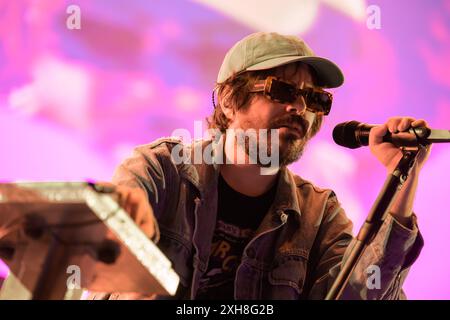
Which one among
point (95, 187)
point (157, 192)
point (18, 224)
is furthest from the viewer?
point (157, 192)

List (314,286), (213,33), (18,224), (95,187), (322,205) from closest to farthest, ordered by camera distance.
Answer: (95,187), (18,224), (314,286), (322,205), (213,33)

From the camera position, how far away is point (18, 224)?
0.87 m

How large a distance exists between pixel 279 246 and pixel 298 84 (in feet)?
1.93

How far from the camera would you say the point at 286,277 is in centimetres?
182

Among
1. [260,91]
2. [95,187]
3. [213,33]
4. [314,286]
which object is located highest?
[213,33]

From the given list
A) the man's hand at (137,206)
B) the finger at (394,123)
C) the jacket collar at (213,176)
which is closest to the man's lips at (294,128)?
the jacket collar at (213,176)

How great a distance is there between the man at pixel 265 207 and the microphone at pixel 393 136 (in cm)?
22

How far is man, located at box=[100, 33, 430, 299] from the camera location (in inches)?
66.1

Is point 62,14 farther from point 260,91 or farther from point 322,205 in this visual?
point 322,205

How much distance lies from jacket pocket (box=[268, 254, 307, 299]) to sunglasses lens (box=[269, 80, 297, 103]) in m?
0.55

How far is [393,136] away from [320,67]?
688 mm

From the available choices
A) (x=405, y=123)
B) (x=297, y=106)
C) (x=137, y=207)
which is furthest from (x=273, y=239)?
(x=137, y=207)

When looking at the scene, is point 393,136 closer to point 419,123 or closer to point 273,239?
point 419,123
